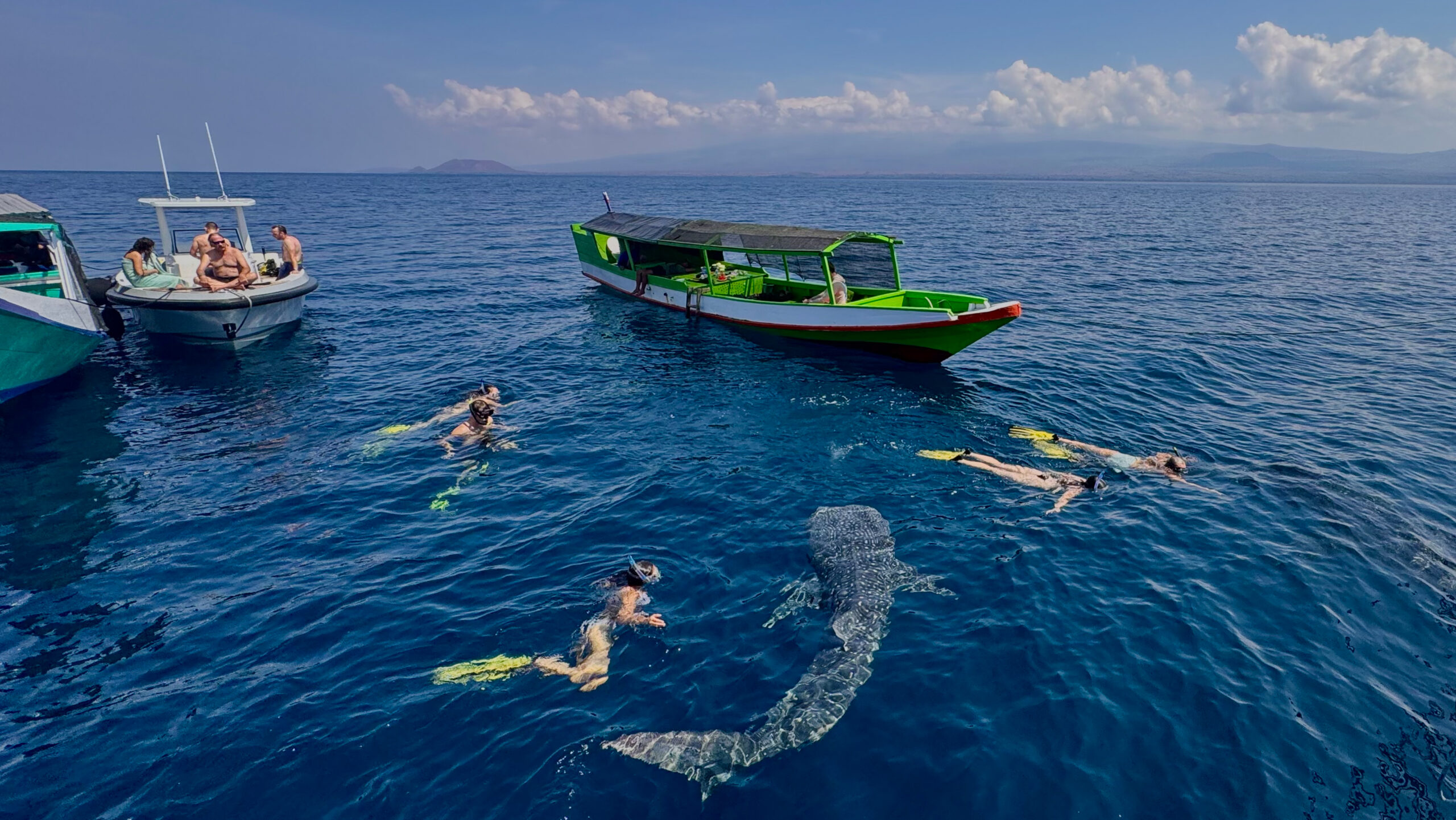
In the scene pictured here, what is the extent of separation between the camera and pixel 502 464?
1592 cm

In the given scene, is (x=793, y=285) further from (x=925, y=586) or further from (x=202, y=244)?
(x=202, y=244)

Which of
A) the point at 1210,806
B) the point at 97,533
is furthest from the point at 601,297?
the point at 1210,806

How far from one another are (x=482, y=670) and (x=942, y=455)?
11.3 metres

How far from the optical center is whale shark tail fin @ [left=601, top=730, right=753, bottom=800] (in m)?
7.78

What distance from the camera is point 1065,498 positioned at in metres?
14.2

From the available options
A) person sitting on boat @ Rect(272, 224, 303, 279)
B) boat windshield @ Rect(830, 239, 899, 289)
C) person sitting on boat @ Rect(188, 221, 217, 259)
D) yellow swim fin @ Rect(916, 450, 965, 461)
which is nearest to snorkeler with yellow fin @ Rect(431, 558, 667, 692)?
yellow swim fin @ Rect(916, 450, 965, 461)

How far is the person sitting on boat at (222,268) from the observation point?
21938 millimetres

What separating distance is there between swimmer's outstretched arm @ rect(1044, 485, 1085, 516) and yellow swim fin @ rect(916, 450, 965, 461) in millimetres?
2338

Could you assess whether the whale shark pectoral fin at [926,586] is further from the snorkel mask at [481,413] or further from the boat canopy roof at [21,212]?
the boat canopy roof at [21,212]

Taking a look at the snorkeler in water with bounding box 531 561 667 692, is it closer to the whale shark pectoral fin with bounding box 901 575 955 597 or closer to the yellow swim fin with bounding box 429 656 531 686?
the yellow swim fin with bounding box 429 656 531 686

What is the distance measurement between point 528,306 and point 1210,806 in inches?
1221

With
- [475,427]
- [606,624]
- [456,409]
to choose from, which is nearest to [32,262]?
[456,409]

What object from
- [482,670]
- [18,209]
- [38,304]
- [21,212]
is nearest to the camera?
[482,670]

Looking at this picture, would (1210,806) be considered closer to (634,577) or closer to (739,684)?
(739,684)
